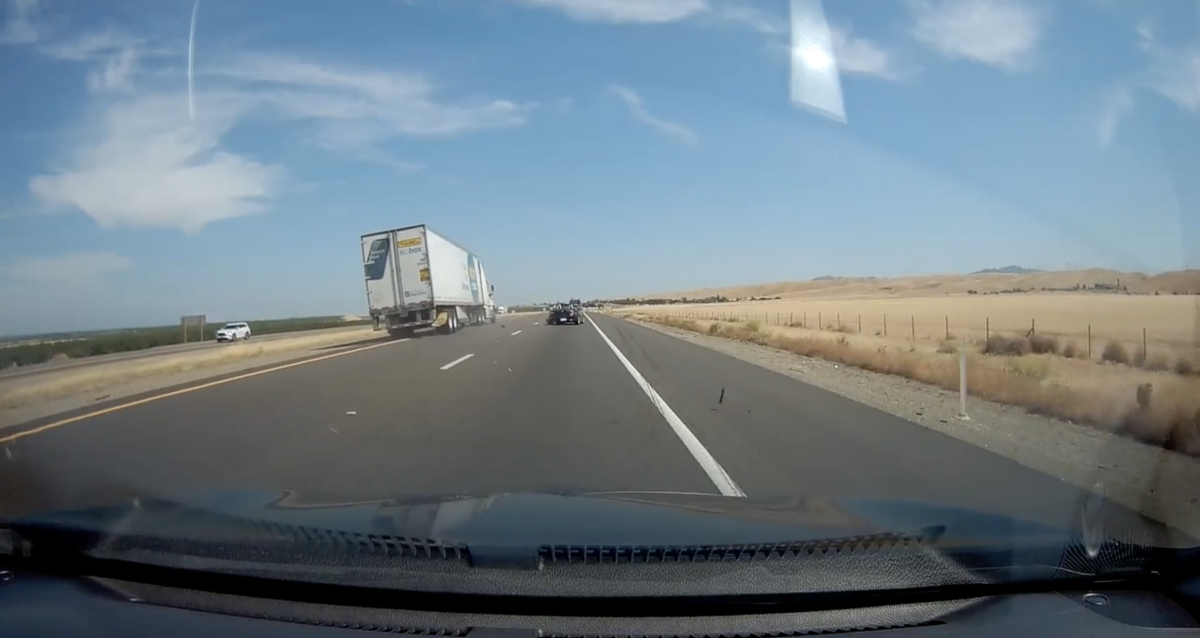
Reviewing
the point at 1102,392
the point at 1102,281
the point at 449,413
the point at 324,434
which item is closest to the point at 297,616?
the point at 324,434

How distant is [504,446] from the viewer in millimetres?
9438

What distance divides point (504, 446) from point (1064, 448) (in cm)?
646

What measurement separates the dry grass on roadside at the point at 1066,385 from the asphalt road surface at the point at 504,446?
8.62 ft

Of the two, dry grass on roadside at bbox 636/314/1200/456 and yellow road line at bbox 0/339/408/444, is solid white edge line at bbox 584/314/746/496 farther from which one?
yellow road line at bbox 0/339/408/444

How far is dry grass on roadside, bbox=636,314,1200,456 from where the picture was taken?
10617mm

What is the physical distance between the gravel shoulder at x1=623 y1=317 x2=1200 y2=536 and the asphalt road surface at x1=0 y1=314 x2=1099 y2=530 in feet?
1.56

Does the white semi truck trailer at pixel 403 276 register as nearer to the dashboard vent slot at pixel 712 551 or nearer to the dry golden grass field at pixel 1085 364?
the dry golden grass field at pixel 1085 364

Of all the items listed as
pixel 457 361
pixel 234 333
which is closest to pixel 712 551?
pixel 457 361

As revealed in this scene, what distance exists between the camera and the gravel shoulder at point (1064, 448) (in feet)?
23.3

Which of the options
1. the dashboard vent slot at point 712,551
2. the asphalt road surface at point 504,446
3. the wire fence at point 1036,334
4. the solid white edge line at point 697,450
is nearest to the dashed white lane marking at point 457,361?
the asphalt road surface at point 504,446

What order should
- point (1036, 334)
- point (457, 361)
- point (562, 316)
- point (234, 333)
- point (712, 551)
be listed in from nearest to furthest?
point (712, 551), point (457, 361), point (1036, 334), point (562, 316), point (234, 333)

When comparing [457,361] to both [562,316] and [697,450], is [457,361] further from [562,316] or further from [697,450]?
[562,316]

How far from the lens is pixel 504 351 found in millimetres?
26953

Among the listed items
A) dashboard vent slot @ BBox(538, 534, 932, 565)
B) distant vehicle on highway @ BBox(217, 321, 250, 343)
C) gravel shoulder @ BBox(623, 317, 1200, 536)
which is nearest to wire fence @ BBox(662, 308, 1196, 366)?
gravel shoulder @ BBox(623, 317, 1200, 536)
